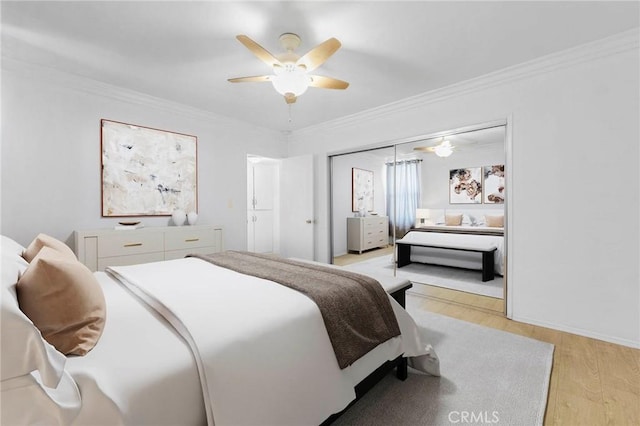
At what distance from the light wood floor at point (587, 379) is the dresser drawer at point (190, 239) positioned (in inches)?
124

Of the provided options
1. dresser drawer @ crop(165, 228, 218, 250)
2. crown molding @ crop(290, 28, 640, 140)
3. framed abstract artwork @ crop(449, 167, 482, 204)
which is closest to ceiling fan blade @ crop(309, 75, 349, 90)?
crown molding @ crop(290, 28, 640, 140)

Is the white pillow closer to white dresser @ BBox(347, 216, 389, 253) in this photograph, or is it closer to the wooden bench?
the wooden bench

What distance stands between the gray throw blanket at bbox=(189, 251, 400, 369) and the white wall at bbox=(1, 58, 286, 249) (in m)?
2.30

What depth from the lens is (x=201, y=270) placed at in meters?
2.06

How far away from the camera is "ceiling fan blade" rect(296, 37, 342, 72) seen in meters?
Result: 1.94

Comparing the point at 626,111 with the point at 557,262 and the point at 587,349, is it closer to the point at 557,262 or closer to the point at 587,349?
the point at 557,262

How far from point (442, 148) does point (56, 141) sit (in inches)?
171

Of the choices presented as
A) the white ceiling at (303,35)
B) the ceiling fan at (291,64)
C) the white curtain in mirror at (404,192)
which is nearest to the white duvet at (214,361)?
the ceiling fan at (291,64)

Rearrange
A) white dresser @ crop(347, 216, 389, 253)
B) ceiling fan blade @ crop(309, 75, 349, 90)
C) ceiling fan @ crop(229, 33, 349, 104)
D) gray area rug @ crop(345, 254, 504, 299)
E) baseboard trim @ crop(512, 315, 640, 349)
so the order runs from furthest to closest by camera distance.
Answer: white dresser @ crop(347, 216, 389, 253) < gray area rug @ crop(345, 254, 504, 299) < ceiling fan blade @ crop(309, 75, 349, 90) < baseboard trim @ crop(512, 315, 640, 349) < ceiling fan @ crop(229, 33, 349, 104)

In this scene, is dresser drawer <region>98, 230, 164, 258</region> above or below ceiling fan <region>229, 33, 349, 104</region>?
Answer: below

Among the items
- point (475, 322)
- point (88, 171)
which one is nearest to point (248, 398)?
point (475, 322)

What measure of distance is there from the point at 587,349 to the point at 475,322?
80cm

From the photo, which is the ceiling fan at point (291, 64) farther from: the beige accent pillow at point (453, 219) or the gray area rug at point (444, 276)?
the beige accent pillow at point (453, 219)

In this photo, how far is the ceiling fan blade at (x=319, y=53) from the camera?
6.35 feet
